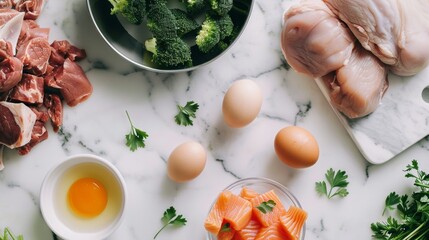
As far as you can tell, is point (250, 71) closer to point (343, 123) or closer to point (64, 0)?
point (343, 123)

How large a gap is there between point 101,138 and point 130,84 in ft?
0.74

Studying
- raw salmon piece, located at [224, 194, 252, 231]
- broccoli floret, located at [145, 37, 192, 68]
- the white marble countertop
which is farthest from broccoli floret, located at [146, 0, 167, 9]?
raw salmon piece, located at [224, 194, 252, 231]

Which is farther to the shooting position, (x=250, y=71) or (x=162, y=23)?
(x=250, y=71)

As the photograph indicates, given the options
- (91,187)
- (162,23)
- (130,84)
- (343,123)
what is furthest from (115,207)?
(343,123)

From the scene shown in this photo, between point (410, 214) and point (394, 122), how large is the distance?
34 centimetres

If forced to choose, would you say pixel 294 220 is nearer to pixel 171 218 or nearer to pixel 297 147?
pixel 297 147

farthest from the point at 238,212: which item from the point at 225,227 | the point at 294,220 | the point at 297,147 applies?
the point at 297,147

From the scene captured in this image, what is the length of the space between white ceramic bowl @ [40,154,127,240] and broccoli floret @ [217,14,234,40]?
61cm

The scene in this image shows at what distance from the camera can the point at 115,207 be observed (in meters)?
2.30

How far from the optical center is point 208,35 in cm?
225

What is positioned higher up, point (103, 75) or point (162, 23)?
point (162, 23)

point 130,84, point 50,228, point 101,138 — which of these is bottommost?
point 50,228

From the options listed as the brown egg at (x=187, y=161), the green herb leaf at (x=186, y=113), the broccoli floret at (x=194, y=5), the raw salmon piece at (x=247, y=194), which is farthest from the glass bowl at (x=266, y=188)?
the broccoli floret at (x=194, y=5)

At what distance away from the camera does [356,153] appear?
7.94 ft
